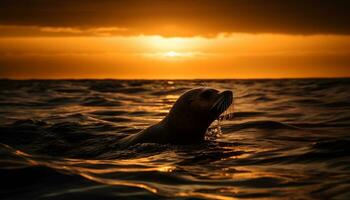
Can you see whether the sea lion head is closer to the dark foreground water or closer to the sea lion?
the sea lion

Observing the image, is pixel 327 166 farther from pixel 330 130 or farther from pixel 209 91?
pixel 330 130

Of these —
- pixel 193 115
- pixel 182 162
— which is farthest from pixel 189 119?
pixel 182 162

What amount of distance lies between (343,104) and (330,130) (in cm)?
552

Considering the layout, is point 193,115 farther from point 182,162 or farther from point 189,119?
point 182,162

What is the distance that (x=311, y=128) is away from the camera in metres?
9.79

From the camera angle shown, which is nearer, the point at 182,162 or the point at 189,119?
the point at 182,162

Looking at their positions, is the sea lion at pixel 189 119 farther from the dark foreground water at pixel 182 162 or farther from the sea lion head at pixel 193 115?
the dark foreground water at pixel 182 162

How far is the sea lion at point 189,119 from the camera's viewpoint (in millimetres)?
7871

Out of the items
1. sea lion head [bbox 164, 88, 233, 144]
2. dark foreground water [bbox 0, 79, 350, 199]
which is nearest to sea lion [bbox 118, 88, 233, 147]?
sea lion head [bbox 164, 88, 233, 144]

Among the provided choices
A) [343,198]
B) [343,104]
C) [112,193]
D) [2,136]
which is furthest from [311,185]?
[343,104]

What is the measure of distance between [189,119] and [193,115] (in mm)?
87

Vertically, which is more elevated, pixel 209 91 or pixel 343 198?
pixel 209 91

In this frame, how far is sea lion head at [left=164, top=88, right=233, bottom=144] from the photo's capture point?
7.86 metres

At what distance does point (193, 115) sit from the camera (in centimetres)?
795
